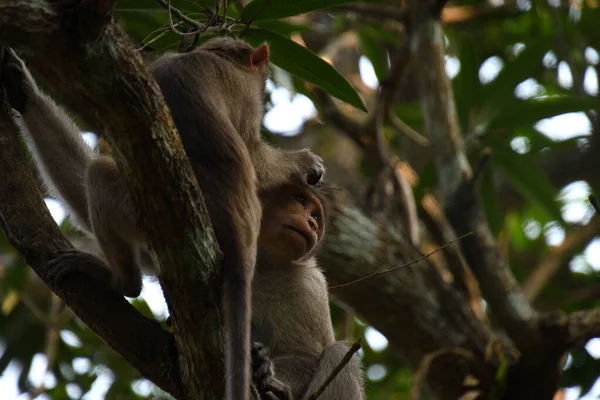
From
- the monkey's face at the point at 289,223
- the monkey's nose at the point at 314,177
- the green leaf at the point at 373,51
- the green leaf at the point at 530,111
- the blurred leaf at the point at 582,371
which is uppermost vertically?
the green leaf at the point at 373,51

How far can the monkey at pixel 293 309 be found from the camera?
407 centimetres

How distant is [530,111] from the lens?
252 inches

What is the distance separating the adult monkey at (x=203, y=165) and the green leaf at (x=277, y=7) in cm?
28

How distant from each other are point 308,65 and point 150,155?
1.34 meters

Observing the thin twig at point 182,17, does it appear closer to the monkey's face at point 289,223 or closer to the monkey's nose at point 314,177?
the monkey's face at point 289,223

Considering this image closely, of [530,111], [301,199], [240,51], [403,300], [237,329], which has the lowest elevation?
[237,329]

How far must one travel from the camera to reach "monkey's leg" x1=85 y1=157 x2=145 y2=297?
10.7 ft

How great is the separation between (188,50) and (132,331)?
1295 mm

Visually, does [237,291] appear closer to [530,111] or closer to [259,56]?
[259,56]

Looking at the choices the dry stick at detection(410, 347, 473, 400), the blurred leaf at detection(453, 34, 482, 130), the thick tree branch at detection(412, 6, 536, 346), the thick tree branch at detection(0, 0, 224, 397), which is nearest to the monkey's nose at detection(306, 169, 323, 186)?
the thick tree branch at detection(0, 0, 224, 397)

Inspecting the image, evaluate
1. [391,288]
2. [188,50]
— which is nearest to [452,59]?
[391,288]

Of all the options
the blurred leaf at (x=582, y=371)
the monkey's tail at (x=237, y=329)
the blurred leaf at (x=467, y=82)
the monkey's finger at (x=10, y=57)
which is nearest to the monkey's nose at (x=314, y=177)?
the monkey's tail at (x=237, y=329)

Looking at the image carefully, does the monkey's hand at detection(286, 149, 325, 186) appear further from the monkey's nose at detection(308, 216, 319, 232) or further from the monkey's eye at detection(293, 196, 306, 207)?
the monkey's nose at detection(308, 216, 319, 232)

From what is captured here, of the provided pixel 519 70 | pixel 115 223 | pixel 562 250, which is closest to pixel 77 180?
pixel 115 223
